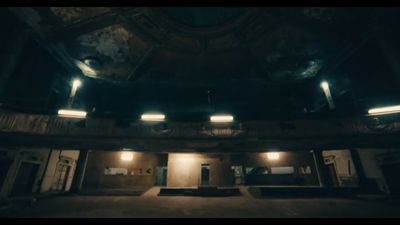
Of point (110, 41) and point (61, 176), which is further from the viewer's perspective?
point (61, 176)

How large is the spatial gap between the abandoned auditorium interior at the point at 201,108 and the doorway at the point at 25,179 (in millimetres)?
81

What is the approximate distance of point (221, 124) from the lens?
9.31 meters

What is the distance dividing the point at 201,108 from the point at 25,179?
1314cm

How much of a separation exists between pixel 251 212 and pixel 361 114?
7058 mm

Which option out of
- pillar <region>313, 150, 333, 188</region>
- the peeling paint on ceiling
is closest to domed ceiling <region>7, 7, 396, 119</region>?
the peeling paint on ceiling

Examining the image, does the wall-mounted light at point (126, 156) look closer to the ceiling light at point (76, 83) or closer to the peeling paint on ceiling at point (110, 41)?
the ceiling light at point (76, 83)

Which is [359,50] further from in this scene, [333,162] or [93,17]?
[93,17]

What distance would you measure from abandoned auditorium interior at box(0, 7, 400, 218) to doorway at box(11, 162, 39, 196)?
0.27 ft

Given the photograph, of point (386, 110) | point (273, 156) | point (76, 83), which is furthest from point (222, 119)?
point (76, 83)

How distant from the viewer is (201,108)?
1673 centimetres

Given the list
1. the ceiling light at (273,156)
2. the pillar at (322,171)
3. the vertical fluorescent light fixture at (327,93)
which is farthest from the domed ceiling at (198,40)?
the pillar at (322,171)

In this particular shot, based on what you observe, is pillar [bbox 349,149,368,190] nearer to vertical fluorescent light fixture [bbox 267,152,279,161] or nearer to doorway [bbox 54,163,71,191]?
vertical fluorescent light fixture [bbox 267,152,279,161]

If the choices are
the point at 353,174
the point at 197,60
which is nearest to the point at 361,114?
the point at 353,174

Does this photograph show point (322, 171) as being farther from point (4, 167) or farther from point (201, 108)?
point (4, 167)
